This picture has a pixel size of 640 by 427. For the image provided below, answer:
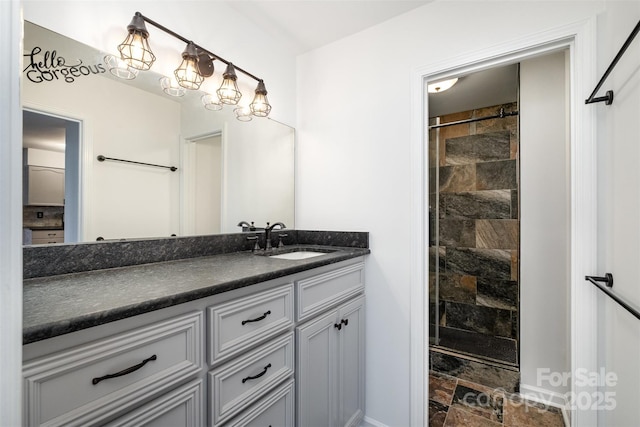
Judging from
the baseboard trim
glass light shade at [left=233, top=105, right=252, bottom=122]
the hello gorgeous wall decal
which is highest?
glass light shade at [left=233, top=105, right=252, bottom=122]

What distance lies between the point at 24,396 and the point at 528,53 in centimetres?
213

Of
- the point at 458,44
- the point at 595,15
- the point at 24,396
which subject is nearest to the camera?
the point at 24,396

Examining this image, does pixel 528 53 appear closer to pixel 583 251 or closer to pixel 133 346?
pixel 583 251

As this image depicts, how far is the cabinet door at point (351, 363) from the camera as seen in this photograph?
1.51m

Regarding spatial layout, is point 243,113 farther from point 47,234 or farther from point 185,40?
point 47,234

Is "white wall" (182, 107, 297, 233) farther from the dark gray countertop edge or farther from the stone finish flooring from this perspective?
the stone finish flooring

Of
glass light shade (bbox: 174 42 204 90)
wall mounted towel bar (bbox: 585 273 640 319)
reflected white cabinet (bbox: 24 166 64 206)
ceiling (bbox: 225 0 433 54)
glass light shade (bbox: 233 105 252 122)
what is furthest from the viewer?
glass light shade (bbox: 233 105 252 122)

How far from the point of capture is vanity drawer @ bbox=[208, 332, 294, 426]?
90 cm

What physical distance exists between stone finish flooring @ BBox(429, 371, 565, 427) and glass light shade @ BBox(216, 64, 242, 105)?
89.0 inches

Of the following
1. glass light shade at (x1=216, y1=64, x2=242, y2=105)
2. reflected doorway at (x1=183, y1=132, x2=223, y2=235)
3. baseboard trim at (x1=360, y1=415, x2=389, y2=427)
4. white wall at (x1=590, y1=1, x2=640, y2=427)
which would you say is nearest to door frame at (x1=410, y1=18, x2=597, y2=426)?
white wall at (x1=590, y1=1, x2=640, y2=427)

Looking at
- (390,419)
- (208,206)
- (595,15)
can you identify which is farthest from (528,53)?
(390,419)

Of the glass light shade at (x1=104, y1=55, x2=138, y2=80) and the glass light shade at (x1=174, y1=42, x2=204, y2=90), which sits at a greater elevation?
the glass light shade at (x1=174, y1=42, x2=204, y2=90)

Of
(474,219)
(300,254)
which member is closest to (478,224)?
(474,219)

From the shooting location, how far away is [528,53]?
4.58 ft
